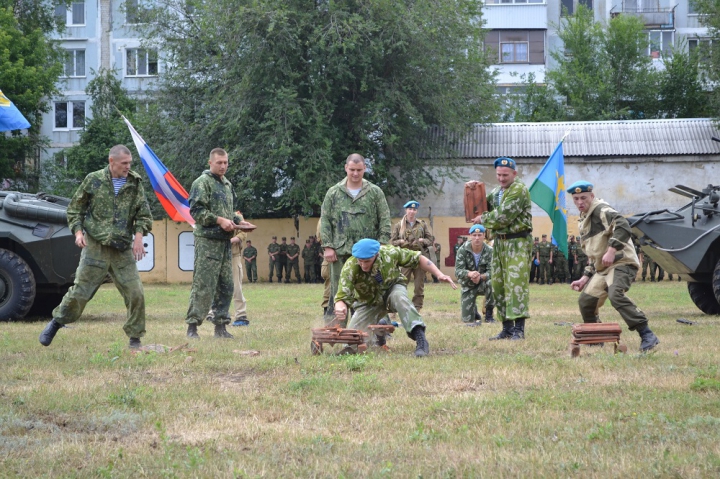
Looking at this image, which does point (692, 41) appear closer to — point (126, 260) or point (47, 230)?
point (47, 230)

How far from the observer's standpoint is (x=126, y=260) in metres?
10.3

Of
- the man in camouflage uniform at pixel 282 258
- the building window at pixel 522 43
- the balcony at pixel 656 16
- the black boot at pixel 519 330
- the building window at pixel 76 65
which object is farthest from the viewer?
the building window at pixel 76 65

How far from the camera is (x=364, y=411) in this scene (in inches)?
259

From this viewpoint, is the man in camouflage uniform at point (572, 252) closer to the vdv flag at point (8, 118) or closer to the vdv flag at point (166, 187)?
the vdv flag at point (166, 187)

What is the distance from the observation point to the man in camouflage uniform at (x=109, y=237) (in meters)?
10.2

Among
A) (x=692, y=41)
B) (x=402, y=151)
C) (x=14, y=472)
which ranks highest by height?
(x=692, y=41)

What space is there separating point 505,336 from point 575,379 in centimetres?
355

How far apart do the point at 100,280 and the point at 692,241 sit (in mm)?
9480

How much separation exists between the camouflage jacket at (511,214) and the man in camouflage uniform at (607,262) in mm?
→ 668

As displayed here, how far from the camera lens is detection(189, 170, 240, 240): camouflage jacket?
38.0ft

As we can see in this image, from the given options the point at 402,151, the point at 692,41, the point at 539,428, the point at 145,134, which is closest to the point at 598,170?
the point at 402,151

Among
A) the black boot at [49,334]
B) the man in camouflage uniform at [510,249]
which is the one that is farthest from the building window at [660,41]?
the black boot at [49,334]

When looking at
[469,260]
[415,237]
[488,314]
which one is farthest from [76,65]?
[488,314]

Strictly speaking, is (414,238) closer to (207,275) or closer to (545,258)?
(207,275)
